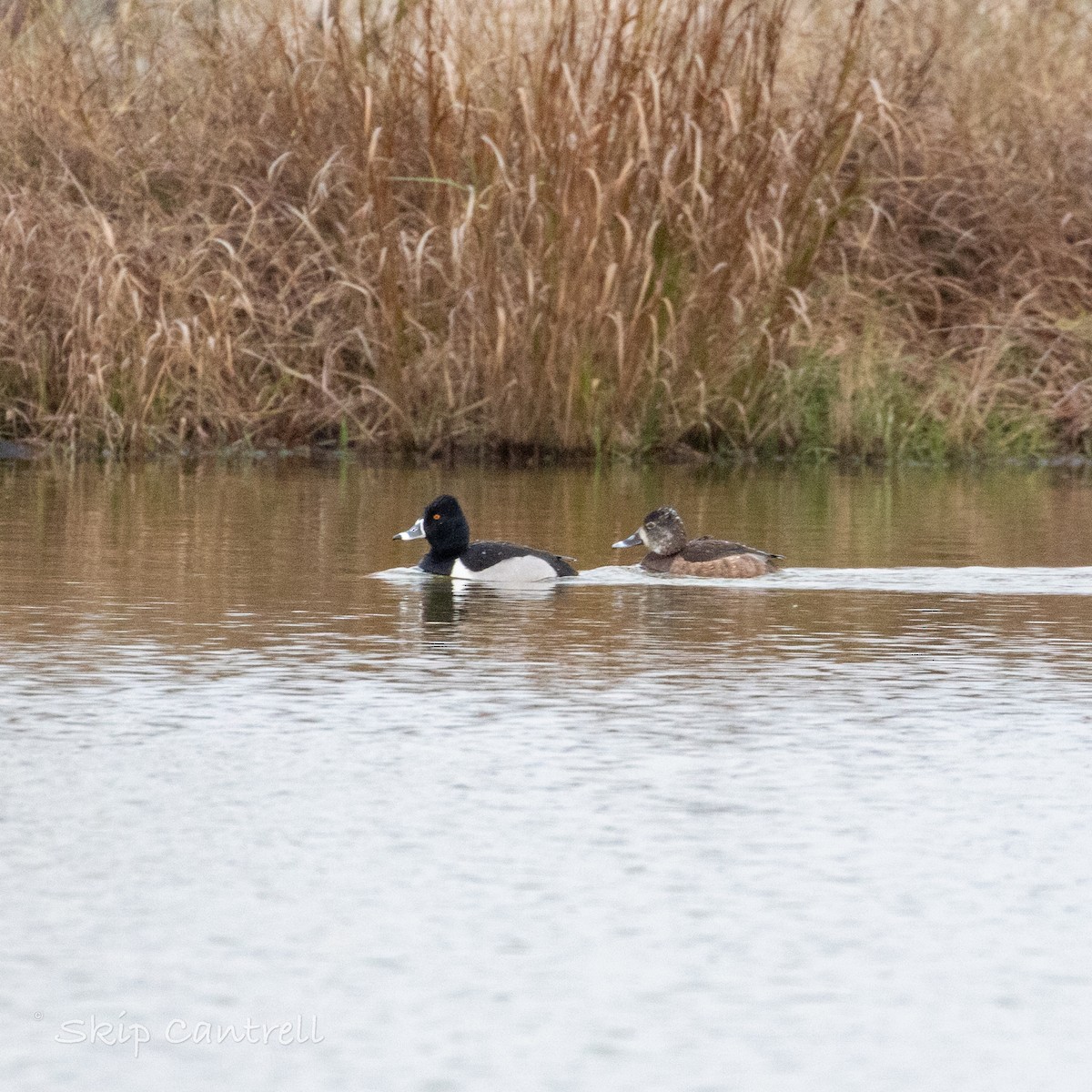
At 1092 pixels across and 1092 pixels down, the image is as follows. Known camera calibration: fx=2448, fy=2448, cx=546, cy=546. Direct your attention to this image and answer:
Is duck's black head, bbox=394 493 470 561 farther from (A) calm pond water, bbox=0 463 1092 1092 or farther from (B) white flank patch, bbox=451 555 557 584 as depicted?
(A) calm pond water, bbox=0 463 1092 1092

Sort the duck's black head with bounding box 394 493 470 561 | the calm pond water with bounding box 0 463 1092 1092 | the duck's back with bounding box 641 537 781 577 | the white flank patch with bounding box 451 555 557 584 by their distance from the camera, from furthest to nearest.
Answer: the duck's black head with bounding box 394 493 470 561 < the duck's back with bounding box 641 537 781 577 < the white flank patch with bounding box 451 555 557 584 < the calm pond water with bounding box 0 463 1092 1092

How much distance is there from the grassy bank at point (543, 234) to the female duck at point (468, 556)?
487cm

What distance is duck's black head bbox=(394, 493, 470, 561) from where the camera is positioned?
28.8ft

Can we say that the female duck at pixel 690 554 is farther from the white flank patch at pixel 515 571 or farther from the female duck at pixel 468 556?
the white flank patch at pixel 515 571

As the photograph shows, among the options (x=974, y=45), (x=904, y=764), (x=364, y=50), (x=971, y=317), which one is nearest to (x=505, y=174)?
(x=364, y=50)

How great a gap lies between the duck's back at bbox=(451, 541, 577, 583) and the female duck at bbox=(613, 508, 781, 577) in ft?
1.24

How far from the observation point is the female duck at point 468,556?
8477 mm

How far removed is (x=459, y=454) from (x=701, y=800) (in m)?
10.3

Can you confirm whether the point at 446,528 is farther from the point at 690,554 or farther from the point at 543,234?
the point at 543,234

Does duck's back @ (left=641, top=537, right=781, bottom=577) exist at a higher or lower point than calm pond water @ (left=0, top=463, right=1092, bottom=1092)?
higher

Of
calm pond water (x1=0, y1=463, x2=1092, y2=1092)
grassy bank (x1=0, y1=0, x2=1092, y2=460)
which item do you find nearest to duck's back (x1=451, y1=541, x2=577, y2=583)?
calm pond water (x1=0, y1=463, x2=1092, y2=1092)

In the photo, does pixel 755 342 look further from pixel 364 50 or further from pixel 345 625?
pixel 345 625

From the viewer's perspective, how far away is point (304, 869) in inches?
156

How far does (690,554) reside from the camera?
883cm
